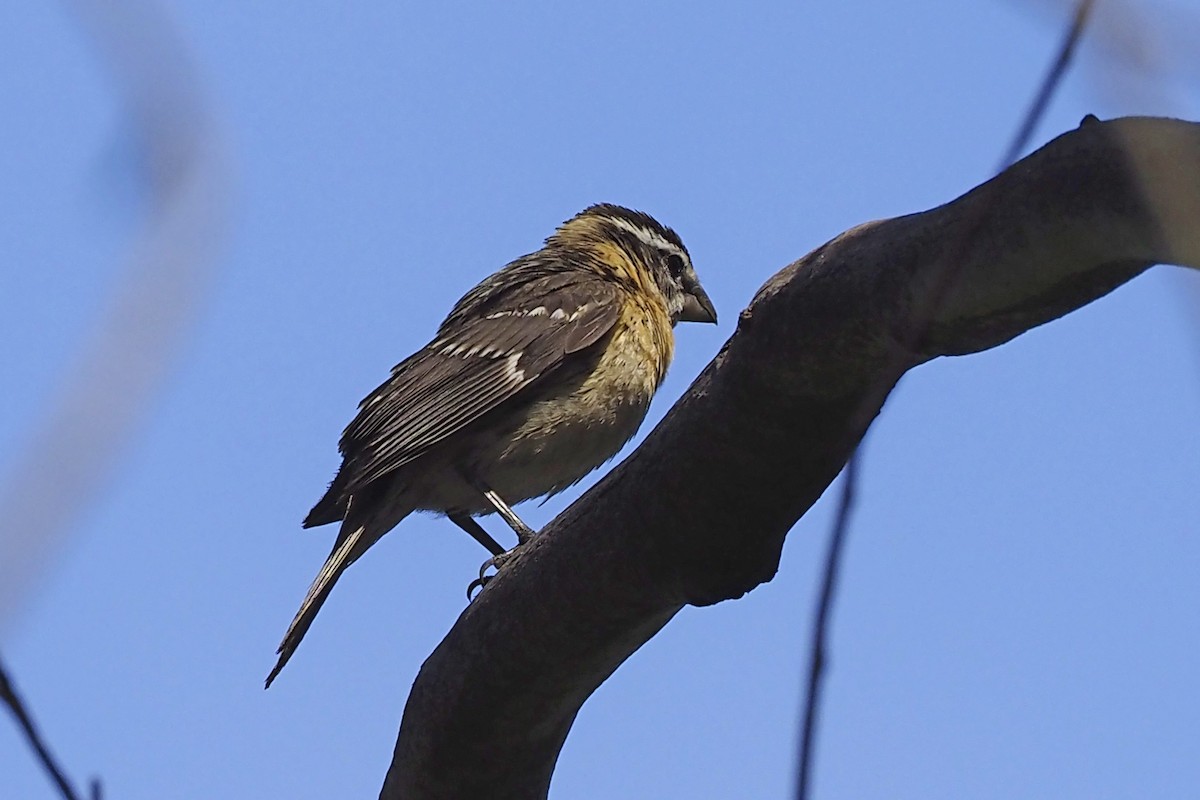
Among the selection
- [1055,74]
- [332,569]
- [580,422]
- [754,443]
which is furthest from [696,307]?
[1055,74]

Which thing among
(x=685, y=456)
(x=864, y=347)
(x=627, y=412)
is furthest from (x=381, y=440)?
(x=864, y=347)

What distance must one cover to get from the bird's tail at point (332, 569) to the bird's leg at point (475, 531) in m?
0.44

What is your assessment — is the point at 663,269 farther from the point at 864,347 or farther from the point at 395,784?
the point at 864,347

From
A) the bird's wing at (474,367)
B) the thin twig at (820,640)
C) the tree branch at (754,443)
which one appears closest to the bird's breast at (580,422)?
the bird's wing at (474,367)

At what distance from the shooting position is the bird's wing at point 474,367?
6934 millimetres

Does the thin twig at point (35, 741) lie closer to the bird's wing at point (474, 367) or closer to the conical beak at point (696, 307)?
the bird's wing at point (474, 367)

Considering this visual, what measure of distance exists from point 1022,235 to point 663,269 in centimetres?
569

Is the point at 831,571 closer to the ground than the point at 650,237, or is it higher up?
closer to the ground

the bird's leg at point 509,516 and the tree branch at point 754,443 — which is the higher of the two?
the bird's leg at point 509,516

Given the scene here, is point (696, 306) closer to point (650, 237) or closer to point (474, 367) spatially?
point (650, 237)

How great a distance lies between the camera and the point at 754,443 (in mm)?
3869

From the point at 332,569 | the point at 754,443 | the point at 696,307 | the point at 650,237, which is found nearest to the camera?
the point at 754,443

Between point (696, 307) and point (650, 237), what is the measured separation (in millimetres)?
573

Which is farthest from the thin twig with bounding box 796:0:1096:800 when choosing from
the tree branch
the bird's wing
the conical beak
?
the conical beak
